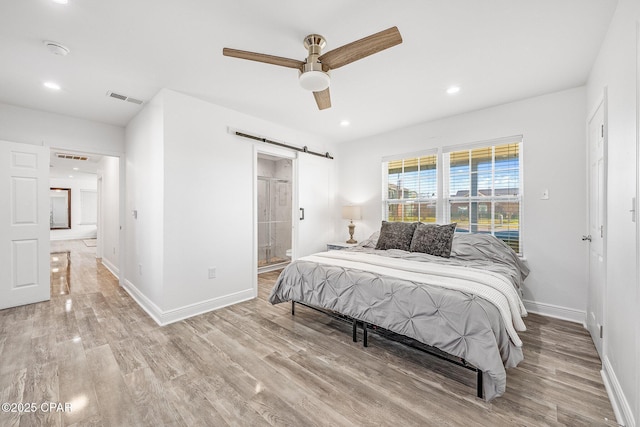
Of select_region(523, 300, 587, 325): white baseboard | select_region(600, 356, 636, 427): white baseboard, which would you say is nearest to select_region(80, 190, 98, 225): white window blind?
select_region(523, 300, 587, 325): white baseboard

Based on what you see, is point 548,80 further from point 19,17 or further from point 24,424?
point 24,424

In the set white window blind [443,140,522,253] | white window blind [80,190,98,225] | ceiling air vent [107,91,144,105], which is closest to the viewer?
ceiling air vent [107,91,144,105]

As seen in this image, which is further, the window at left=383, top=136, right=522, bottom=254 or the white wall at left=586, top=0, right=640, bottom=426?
the window at left=383, top=136, right=522, bottom=254

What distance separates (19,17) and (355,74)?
8.39 feet

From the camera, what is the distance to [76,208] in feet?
34.5

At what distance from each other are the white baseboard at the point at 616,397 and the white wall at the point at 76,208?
45.9 ft

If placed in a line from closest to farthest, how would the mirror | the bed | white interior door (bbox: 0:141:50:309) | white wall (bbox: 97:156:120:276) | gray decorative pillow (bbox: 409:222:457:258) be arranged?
the bed, gray decorative pillow (bbox: 409:222:457:258), white interior door (bbox: 0:141:50:309), white wall (bbox: 97:156:120:276), the mirror

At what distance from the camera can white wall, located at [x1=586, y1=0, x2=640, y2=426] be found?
1444 mm

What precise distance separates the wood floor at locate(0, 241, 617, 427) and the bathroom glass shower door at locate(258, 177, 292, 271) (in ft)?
8.90

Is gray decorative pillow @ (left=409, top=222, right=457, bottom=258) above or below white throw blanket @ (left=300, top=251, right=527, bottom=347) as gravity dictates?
above

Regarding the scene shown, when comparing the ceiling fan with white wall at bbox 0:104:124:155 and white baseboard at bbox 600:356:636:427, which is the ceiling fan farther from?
white wall at bbox 0:104:124:155

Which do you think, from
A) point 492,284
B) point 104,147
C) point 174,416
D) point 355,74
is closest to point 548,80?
point 355,74

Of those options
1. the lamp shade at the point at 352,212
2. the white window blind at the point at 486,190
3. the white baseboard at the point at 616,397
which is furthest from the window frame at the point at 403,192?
the white baseboard at the point at 616,397

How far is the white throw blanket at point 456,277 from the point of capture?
6.15 feet
